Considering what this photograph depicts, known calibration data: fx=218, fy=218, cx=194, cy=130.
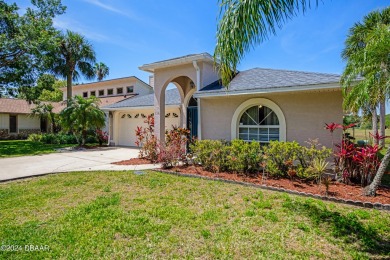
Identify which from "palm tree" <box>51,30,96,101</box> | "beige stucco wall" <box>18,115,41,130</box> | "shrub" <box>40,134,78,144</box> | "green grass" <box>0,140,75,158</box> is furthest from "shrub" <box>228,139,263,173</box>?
"beige stucco wall" <box>18,115,41,130</box>

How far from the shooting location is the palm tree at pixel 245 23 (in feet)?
15.1

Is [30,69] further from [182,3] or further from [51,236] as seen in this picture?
[51,236]

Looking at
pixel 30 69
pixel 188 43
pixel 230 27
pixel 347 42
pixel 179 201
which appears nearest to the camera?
pixel 230 27

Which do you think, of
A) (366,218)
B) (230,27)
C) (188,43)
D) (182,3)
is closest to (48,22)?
(188,43)

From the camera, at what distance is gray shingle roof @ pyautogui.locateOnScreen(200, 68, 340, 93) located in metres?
8.78

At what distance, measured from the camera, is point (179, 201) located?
612cm

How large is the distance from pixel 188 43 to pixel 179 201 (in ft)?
30.4

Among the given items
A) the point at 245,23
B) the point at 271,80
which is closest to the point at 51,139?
the point at 271,80

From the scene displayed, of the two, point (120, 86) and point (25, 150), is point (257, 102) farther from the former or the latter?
point (120, 86)

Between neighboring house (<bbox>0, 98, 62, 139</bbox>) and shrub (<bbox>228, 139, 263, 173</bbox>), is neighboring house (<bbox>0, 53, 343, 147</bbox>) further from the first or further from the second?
neighboring house (<bbox>0, 98, 62, 139</bbox>)

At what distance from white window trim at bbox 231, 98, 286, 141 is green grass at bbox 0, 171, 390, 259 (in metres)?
3.85

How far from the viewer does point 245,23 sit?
4.73 m

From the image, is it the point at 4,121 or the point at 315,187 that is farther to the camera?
the point at 4,121

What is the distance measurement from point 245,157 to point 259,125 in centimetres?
242
